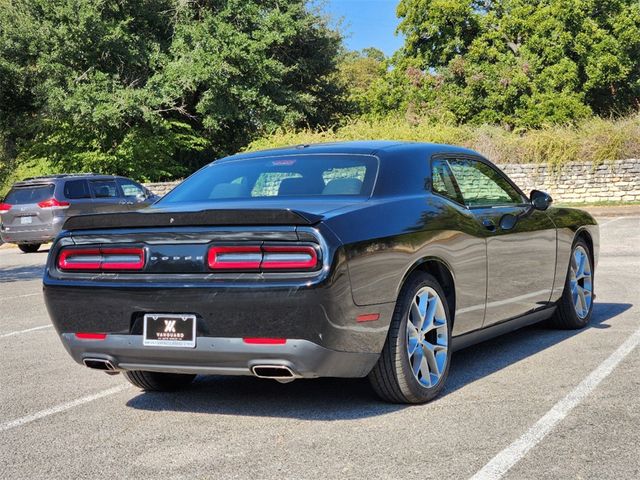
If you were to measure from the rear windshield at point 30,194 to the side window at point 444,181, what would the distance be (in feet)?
53.3

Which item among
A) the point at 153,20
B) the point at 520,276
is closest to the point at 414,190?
the point at 520,276

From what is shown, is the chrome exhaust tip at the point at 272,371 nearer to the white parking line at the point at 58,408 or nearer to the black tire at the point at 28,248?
the white parking line at the point at 58,408

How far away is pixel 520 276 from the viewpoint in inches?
261

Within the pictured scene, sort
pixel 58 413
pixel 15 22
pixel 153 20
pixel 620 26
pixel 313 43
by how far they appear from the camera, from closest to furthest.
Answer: pixel 58 413
pixel 15 22
pixel 153 20
pixel 313 43
pixel 620 26

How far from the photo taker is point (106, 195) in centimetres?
2211

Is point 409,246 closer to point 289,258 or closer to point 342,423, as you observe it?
point 289,258

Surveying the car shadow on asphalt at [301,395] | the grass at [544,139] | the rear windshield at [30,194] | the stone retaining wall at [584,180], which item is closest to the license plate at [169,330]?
the car shadow on asphalt at [301,395]

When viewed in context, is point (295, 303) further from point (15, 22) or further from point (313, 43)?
point (313, 43)

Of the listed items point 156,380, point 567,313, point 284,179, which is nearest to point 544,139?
point 567,313

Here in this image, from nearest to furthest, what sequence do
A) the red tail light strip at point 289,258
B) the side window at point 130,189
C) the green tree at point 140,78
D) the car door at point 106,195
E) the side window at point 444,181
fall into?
the red tail light strip at point 289,258 → the side window at point 444,181 → the car door at point 106,195 → the side window at point 130,189 → the green tree at point 140,78

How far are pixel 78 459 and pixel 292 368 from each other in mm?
1136

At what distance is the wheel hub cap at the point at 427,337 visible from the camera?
528cm

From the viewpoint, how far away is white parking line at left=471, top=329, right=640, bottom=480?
13.3ft

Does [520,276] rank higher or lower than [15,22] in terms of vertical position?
lower
